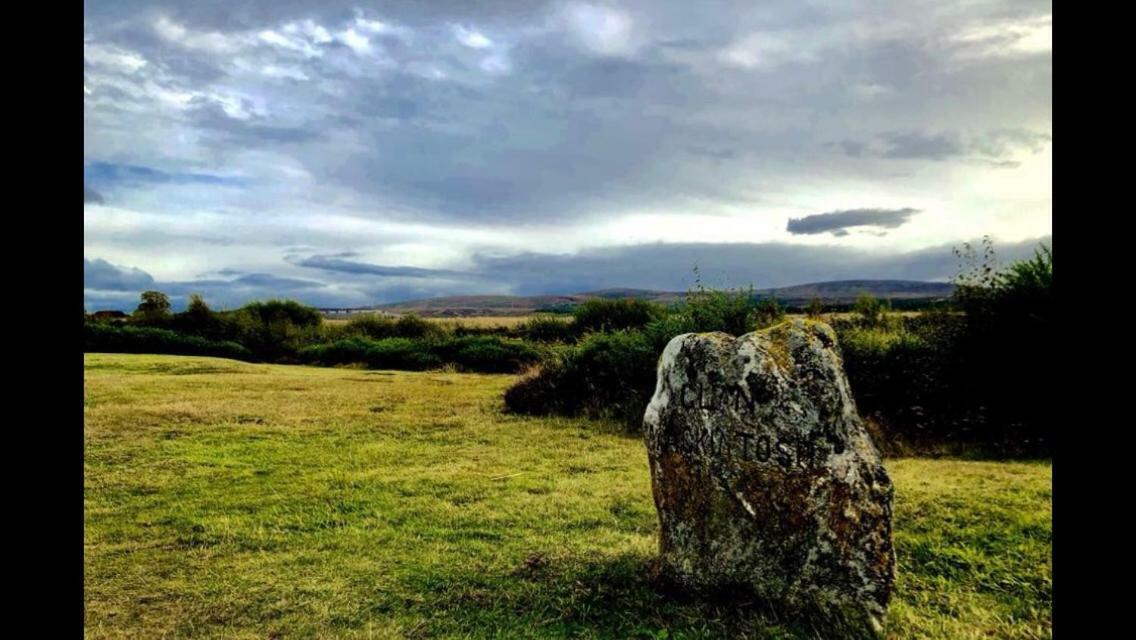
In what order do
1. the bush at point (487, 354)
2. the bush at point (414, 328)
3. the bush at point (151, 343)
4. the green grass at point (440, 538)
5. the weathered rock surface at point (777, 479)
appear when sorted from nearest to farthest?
the weathered rock surface at point (777, 479), the green grass at point (440, 538), the bush at point (487, 354), the bush at point (151, 343), the bush at point (414, 328)

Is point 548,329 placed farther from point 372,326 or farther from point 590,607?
point 590,607

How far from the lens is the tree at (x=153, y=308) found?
44375 mm

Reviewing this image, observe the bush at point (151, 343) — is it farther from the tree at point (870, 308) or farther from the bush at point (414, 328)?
the tree at point (870, 308)

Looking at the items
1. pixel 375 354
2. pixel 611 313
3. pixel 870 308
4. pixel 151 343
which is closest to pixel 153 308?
pixel 151 343

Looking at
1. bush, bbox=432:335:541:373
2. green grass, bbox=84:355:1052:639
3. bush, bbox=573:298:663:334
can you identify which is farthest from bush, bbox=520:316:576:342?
green grass, bbox=84:355:1052:639

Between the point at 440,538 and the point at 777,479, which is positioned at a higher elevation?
the point at 777,479

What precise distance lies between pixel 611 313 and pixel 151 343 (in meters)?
25.7

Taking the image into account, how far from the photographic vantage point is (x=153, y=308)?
45.8 metres

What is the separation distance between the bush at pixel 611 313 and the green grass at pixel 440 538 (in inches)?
592

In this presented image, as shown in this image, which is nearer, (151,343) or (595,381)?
(595,381)

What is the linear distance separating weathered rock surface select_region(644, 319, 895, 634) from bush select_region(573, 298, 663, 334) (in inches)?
863

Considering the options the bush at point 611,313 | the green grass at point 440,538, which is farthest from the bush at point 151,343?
the green grass at point 440,538
